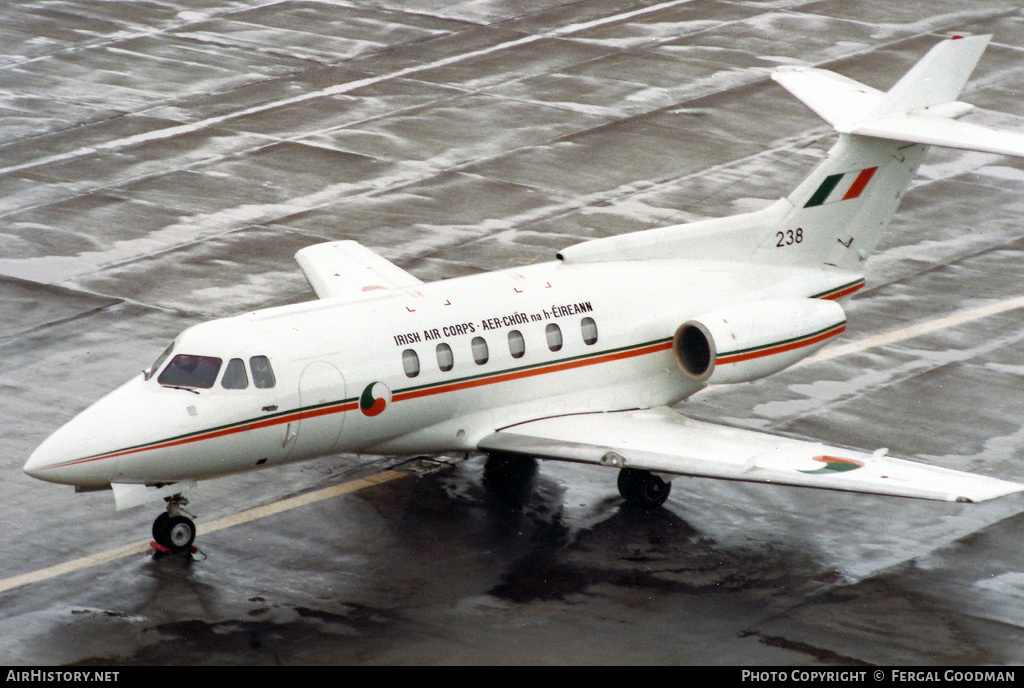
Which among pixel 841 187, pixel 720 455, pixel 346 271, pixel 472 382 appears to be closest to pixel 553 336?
pixel 472 382

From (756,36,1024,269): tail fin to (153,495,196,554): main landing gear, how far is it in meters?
→ 8.48

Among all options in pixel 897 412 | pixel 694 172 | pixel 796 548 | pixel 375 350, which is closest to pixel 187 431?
pixel 375 350

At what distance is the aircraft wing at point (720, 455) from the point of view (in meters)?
16.7

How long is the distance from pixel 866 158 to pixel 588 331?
508cm

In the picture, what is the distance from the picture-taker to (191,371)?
17.5 meters

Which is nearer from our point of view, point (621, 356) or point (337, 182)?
point (621, 356)

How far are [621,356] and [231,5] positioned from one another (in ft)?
86.9

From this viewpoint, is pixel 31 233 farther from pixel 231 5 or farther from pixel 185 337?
pixel 231 5

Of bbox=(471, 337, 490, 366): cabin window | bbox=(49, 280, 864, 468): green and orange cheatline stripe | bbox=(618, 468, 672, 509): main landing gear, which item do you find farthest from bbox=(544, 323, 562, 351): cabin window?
bbox=(618, 468, 672, 509): main landing gear

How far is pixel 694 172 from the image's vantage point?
31.8m

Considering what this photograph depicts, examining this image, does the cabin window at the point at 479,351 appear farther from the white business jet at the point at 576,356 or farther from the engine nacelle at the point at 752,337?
the engine nacelle at the point at 752,337

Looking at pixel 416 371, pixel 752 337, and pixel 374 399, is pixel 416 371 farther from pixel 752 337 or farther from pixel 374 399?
pixel 752 337

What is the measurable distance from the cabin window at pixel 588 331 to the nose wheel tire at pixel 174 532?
5366 mm
